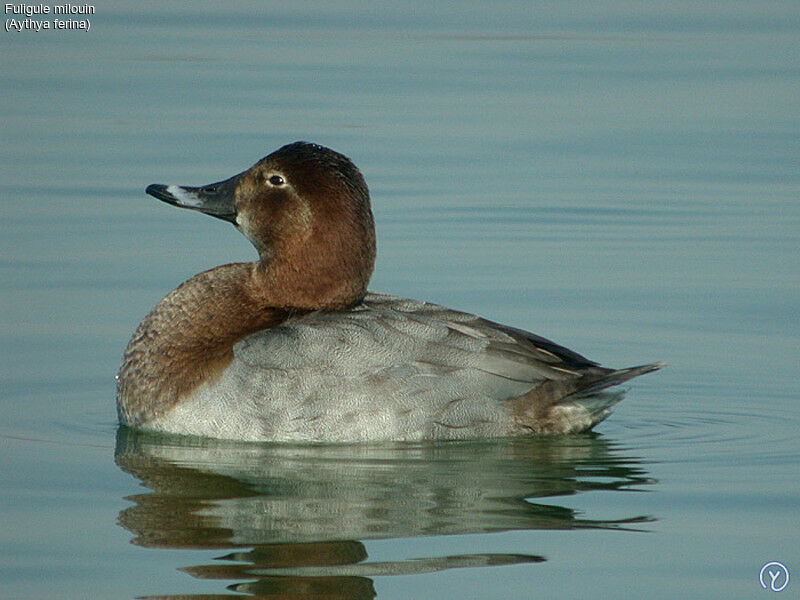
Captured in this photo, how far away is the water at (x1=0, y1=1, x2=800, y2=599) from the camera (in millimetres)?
6383

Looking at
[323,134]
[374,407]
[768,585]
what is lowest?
[768,585]

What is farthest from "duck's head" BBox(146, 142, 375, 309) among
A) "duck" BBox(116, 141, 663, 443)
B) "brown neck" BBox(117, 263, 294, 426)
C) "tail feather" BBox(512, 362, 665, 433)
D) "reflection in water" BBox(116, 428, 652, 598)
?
"tail feather" BBox(512, 362, 665, 433)

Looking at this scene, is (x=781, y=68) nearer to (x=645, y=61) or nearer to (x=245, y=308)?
(x=645, y=61)

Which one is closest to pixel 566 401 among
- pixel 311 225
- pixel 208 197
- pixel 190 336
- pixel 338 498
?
pixel 311 225

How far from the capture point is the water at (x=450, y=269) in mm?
6383

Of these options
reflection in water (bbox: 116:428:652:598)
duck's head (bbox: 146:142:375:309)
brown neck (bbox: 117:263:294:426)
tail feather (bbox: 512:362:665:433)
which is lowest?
reflection in water (bbox: 116:428:652:598)

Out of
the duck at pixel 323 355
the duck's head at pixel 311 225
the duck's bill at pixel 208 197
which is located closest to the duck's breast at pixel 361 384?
the duck at pixel 323 355

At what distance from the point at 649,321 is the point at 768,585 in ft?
11.8

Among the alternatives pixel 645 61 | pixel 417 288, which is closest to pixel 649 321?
pixel 417 288

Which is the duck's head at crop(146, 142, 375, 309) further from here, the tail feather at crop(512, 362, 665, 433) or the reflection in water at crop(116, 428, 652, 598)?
the tail feather at crop(512, 362, 665, 433)

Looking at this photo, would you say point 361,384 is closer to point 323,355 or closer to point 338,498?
point 323,355

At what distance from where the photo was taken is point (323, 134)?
13.1m

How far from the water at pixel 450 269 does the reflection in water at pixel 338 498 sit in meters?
0.02

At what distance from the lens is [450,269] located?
34.6 feet
